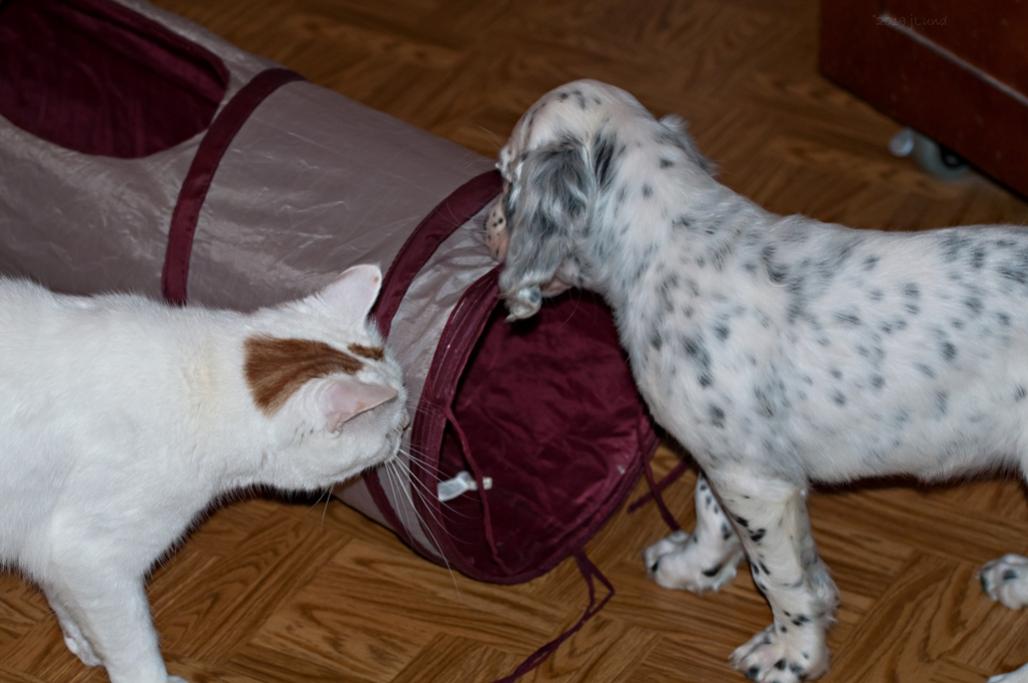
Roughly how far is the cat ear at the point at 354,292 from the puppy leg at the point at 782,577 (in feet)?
2.35

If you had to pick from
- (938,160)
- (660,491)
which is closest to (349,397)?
(660,491)

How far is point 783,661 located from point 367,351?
3.35 ft

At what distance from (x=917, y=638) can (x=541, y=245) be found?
44.2 inches

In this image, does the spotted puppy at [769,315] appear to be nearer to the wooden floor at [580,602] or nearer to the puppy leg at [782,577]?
the puppy leg at [782,577]

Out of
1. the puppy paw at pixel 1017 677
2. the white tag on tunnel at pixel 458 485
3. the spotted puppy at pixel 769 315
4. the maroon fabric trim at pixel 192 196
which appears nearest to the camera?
the spotted puppy at pixel 769 315

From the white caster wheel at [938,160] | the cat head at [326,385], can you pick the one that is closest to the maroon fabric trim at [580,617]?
the cat head at [326,385]

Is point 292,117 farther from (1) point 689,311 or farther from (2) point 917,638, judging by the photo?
(2) point 917,638

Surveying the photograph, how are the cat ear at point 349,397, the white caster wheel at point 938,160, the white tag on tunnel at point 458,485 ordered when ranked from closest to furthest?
the cat ear at point 349,397 < the white tag on tunnel at point 458,485 < the white caster wheel at point 938,160

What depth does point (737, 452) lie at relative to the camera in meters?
2.59

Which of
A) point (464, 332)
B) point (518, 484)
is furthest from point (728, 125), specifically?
point (464, 332)

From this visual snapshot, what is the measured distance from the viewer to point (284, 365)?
2.49 metres

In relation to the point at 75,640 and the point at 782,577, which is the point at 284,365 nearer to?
the point at 75,640

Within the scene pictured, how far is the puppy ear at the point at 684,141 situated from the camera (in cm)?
272

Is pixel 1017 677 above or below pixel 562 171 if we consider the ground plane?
below
